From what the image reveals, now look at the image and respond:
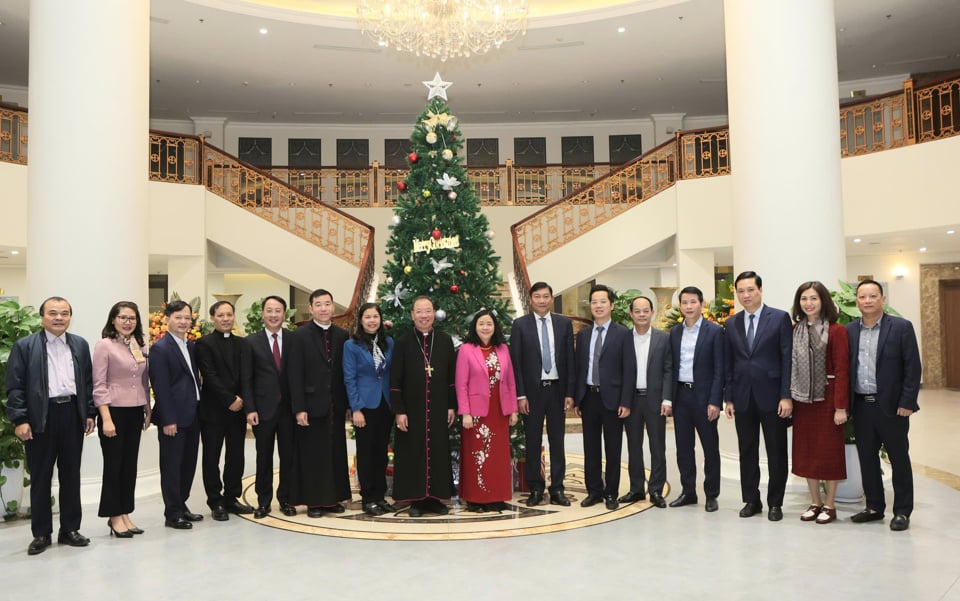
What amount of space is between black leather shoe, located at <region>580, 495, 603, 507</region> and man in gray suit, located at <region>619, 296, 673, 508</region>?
0.23 m

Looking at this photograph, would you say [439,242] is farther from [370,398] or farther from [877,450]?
[877,450]

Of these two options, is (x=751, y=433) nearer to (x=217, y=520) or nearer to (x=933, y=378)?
(x=217, y=520)

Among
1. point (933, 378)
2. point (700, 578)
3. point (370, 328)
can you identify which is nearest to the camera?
point (700, 578)

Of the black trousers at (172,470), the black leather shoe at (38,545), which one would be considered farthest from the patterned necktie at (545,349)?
the black leather shoe at (38,545)

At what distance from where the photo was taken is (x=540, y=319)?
19.4 ft

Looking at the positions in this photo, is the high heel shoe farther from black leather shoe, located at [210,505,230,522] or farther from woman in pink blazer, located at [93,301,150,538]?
black leather shoe, located at [210,505,230,522]

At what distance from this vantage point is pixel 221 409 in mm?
5547

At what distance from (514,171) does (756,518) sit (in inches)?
441

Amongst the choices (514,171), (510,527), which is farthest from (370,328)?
(514,171)

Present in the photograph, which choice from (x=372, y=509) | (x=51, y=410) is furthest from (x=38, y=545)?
Result: (x=372, y=509)

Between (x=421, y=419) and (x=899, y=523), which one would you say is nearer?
(x=899, y=523)

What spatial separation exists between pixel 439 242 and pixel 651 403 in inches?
83.6

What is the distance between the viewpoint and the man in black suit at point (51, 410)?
457 centimetres

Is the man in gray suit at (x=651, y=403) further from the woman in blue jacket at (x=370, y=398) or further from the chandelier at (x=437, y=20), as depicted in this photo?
the chandelier at (x=437, y=20)
